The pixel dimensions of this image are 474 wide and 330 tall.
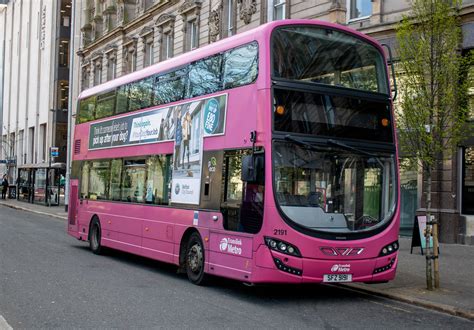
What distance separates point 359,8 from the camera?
21.9 m

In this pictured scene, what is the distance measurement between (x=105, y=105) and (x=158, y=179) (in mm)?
4005

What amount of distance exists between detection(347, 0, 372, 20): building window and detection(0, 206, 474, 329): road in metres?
12.7

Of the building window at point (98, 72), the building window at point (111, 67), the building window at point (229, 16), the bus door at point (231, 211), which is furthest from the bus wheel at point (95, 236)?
the building window at point (98, 72)

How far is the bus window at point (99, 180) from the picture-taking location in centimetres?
1524

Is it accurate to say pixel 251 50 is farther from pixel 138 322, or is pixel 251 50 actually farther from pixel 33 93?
pixel 33 93

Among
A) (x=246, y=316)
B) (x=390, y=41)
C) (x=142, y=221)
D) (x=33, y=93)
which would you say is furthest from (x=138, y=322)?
(x=33, y=93)

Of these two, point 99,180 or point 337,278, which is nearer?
point 337,278

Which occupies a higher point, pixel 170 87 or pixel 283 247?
pixel 170 87

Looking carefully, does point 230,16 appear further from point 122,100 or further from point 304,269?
point 304,269

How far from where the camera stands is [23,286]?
10.1 metres

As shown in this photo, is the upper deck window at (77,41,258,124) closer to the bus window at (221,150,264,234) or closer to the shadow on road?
the bus window at (221,150,264,234)

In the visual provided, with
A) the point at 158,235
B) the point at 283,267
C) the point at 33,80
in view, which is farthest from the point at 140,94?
the point at 33,80

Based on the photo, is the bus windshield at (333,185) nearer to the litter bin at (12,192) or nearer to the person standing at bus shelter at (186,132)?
→ the person standing at bus shelter at (186,132)

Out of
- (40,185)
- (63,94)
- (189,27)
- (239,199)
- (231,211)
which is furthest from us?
(63,94)
